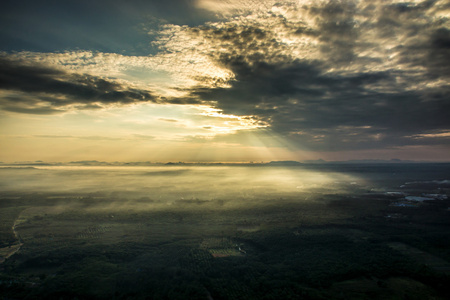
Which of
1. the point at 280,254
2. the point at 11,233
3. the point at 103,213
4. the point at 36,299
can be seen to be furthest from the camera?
the point at 103,213

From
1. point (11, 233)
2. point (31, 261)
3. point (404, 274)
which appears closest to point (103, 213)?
point (11, 233)

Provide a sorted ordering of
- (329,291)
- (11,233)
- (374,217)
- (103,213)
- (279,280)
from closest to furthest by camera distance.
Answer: (329,291), (279,280), (11,233), (374,217), (103,213)

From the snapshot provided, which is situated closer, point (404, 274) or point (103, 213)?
point (404, 274)

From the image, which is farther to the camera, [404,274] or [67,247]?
[67,247]

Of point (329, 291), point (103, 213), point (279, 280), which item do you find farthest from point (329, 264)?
point (103, 213)

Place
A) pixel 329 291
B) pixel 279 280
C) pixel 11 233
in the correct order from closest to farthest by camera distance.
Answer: pixel 329 291 < pixel 279 280 < pixel 11 233

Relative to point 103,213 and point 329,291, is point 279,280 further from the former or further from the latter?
point 103,213

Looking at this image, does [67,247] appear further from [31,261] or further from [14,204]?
[14,204]

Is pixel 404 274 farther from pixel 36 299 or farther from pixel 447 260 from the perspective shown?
pixel 36 299

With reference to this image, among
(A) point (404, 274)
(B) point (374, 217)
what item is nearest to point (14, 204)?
(A) point (404, 274)

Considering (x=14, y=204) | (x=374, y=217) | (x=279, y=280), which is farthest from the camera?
(x=14, y=204)
